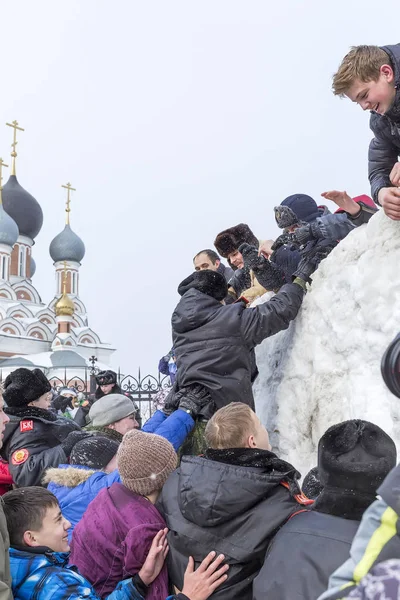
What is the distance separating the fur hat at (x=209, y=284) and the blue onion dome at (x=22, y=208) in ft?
111

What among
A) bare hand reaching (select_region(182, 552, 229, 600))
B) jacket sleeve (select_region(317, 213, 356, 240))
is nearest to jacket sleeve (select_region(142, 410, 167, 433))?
jacket sleeve (select_region(317, 213, 356, 240))

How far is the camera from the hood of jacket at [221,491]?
1858 mm

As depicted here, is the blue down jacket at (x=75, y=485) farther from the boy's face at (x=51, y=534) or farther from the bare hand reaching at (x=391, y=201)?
the bare hand reaching at (x=391, y=201)

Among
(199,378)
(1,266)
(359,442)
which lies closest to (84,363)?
(1,266)

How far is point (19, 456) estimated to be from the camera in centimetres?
350

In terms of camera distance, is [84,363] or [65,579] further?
[84,363]

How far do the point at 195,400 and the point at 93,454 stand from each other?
59cm

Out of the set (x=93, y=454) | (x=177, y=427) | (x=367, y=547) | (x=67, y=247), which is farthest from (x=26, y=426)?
(x=67, y=247)

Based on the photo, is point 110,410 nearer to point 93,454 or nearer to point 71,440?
point 71,440

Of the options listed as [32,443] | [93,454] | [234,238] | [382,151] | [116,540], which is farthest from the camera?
[234,238]

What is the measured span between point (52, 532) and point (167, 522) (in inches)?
16.2

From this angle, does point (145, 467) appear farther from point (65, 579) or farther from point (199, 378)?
point (199, 378)

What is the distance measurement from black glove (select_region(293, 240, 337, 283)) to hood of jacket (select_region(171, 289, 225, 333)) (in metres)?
0.46

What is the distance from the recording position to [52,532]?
2.19 m
